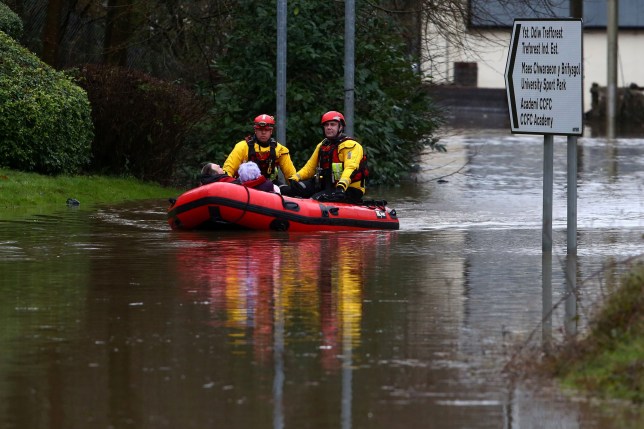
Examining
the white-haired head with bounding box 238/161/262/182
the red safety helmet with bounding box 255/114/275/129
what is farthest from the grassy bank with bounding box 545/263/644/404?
the red safety helmet with bounding box 255/114/275/129

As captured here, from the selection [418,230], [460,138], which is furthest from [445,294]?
[460,138]

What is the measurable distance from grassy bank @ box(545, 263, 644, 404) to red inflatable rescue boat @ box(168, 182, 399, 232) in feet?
30.1

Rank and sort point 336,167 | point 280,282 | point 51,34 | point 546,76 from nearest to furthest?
point 280,282
point 546,76
point 336,167
point 51,34

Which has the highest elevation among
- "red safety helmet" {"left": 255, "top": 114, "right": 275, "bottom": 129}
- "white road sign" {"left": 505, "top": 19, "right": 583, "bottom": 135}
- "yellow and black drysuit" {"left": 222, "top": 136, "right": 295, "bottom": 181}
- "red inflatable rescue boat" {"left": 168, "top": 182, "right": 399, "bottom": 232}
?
"white road sign" {"left": 505, "top": 19, "right": 583, "bottom": 135}

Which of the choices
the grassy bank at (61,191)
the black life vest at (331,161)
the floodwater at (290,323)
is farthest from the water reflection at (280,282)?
the grassy bank at (61,191)

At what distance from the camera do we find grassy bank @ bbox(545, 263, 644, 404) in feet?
25.3

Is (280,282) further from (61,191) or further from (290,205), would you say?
(61,191)

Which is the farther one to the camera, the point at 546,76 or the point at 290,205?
the point at 290,205

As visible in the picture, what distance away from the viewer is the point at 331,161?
64.9 feet

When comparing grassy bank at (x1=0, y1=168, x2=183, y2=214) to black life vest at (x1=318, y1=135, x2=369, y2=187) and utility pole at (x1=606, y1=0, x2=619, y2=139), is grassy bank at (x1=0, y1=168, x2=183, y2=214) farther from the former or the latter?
utility pole at (x1=606, y1=0, x2=619, y2=139)

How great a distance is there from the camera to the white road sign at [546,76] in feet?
45.4

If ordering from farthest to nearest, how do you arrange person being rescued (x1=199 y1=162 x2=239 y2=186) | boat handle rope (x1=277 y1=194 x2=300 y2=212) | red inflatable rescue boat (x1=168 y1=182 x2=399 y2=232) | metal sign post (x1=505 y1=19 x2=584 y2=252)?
person being rescued (x1=199 y1=162 x2=239 y2=186)
boat handle rope (x1=277 y1=194 x2=300 y2=212)
red inflatable rescue boat (x1=168 y1=182 x2=399 y2=232)
metal sign post (x1=505 y1=19 x2=584 y2=252)

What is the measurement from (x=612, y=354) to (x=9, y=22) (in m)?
20.2

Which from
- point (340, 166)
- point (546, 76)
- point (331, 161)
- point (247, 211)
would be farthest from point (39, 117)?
point (546, 76)
